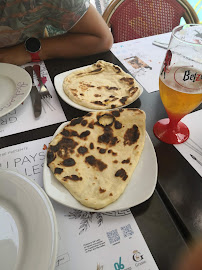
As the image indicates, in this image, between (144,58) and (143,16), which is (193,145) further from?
(143,16)

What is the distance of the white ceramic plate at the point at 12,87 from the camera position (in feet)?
2.27

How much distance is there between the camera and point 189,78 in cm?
52

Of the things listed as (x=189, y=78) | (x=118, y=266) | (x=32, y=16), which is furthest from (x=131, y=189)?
(x=32, y=16)

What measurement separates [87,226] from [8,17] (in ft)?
3.18

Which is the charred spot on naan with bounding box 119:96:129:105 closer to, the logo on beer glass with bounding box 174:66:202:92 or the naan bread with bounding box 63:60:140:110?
the naan bread with bounding box 63:60:140:110

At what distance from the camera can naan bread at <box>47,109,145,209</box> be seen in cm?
48

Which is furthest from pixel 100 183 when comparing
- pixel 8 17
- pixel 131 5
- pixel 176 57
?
pixel 131 5

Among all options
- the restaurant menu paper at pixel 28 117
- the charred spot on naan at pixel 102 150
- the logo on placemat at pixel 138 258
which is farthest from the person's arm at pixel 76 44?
the logo on placemat at pixel 138 258

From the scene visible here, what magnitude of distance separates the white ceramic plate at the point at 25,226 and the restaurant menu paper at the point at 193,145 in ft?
1.21

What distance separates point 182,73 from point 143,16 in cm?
109

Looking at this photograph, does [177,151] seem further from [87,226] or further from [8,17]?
[8,17]

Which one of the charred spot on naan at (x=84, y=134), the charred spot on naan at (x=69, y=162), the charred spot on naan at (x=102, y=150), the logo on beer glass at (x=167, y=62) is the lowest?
the charred spot on naan at (x=69, y=162)

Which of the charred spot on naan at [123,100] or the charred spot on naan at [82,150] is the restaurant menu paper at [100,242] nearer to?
the charred spot on naan at [82,150]

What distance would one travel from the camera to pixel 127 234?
45 cm
